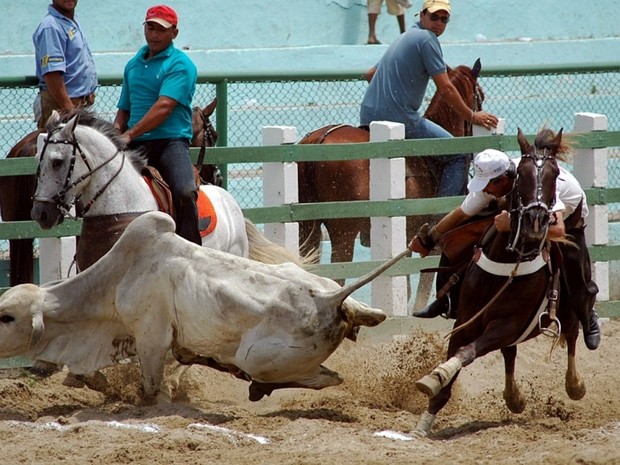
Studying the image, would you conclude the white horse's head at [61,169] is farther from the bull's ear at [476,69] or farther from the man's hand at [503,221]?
the bull's ear at [476,69]

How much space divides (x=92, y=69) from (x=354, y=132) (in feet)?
6.84

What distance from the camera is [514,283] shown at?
7977mm

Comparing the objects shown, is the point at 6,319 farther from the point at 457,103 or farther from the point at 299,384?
the point at 457,103

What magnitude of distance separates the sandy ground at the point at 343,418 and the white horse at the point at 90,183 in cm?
90

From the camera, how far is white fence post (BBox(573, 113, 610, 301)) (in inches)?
447

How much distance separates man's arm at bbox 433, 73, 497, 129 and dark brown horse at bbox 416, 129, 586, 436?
122 inches

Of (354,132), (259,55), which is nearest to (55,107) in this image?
(354,132)

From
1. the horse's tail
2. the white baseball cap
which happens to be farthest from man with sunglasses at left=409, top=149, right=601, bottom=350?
the horse's tail

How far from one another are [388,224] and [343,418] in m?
2.91

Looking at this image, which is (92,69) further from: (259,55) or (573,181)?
(259,55)

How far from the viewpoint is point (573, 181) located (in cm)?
845

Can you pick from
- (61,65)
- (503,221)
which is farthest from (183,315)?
(61,65)

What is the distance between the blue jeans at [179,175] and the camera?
9070 millimetres

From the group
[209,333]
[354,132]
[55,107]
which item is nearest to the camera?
[209,333]
